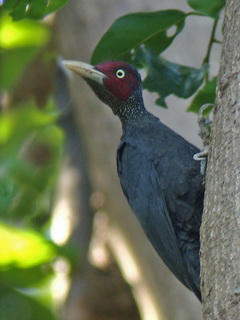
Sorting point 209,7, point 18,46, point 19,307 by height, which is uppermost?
point 209,7

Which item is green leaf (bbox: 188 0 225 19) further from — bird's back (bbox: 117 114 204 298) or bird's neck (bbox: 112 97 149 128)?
bird's neck (bbox: 112 97 149 128)

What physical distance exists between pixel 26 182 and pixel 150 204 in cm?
328

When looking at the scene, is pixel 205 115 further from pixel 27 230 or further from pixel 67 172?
pixel 67 172

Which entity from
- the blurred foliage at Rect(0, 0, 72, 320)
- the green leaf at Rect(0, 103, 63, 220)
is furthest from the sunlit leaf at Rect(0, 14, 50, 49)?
the green leaf at Rect(0, 103, 63, 220)

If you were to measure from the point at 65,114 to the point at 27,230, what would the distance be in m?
1.62

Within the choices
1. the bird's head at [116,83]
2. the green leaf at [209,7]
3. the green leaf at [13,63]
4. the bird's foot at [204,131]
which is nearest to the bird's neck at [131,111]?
the bird's head at [116,83]

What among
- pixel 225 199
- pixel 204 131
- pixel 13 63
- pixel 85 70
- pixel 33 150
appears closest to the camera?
pixel 225 199

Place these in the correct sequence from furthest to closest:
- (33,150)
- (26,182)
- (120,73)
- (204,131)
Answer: (33,150) → (26,182) → (120,73) → (204,131)

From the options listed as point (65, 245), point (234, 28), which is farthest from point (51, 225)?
point (234, 28)

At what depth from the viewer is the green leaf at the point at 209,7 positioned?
379 cm

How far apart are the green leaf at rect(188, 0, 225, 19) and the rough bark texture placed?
603 mm

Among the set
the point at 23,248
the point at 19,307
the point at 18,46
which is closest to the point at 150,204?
the point at 23,248

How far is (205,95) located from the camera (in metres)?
4.02

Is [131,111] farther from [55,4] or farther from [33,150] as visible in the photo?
[33,150]
